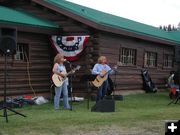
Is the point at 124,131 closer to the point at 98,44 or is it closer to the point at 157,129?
the point at 157,129

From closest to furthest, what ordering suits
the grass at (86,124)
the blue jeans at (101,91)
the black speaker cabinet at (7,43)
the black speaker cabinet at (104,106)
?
1. the grass at (86,124)
2. the black speaker cabinet at (7,43)
3. the black speaker cabinet at (104,106)
4. the blue jeans at (101,91)

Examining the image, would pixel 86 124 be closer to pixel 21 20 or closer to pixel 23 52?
pixel 21 20

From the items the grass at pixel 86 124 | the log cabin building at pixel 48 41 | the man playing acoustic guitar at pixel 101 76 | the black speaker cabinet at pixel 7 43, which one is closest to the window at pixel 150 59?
the log cabin building at pixel 48 41

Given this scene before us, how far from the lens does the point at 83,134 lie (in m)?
7.87

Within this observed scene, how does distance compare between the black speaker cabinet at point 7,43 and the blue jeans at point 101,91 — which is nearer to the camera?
the black speaker cabinet at point 7,43

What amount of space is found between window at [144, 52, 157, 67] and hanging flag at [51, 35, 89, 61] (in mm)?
6289

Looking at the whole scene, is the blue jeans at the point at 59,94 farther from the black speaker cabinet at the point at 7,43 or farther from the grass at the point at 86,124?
the black speaker cabinet at the point at 7,43

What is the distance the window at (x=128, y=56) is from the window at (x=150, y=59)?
1.47 meters

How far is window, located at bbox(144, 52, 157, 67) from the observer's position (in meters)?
22.1

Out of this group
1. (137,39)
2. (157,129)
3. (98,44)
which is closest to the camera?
(157,129)

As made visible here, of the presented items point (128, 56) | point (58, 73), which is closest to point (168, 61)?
point (128, 56)

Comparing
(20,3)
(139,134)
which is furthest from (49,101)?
(139,134)

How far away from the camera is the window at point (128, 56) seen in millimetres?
19459

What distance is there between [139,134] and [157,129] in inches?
29.8
